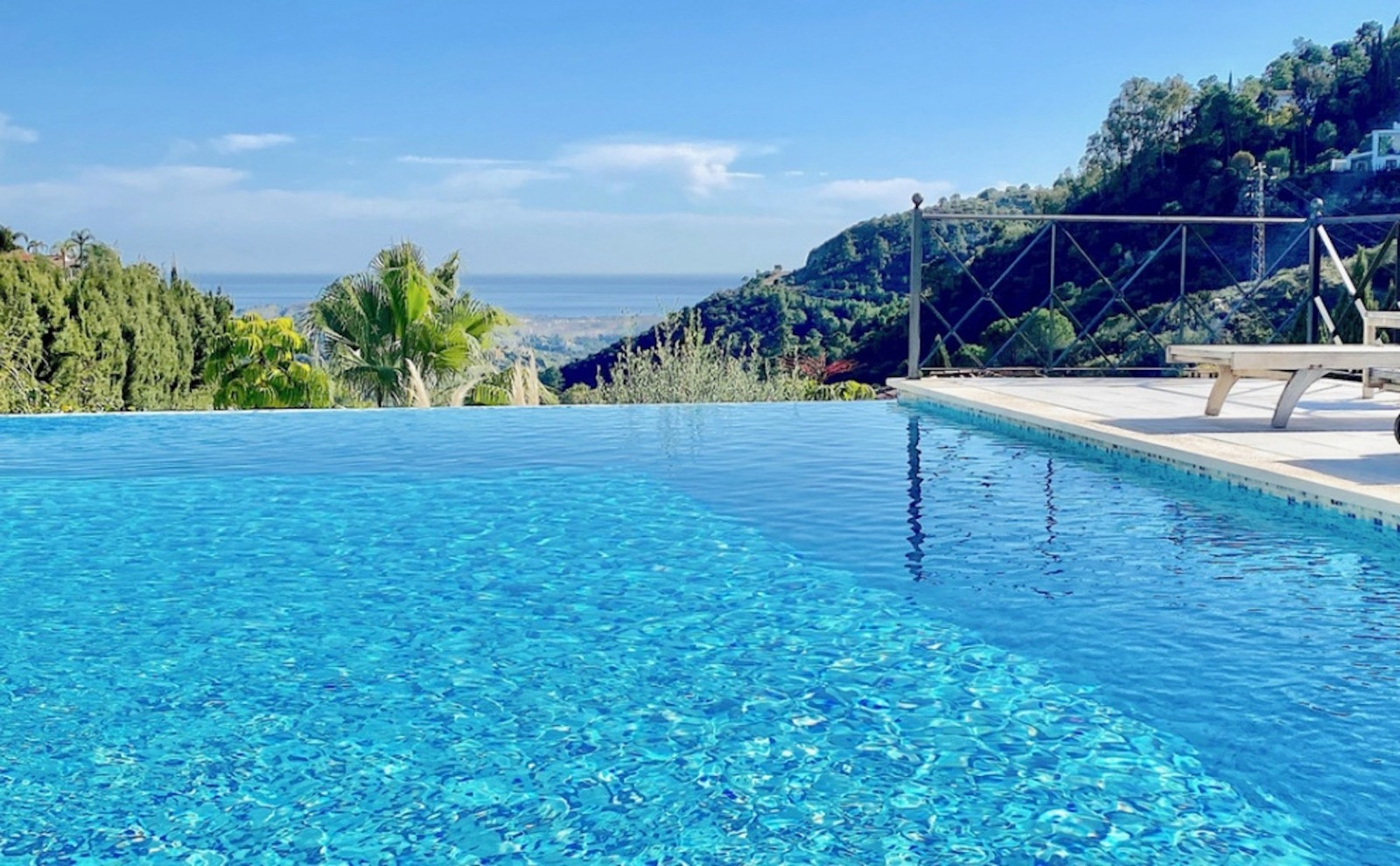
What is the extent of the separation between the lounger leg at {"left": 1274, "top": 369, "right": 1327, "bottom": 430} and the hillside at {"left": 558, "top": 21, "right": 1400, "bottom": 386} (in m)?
13.9

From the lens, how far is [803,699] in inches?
114

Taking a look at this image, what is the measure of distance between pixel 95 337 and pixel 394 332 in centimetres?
269

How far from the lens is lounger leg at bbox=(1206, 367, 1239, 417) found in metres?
6.24

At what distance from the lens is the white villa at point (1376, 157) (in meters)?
31.5

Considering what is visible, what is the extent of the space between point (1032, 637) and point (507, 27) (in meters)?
23.5

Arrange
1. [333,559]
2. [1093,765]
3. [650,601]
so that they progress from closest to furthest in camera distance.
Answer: [1093,765]
[650,601]
[333,559]

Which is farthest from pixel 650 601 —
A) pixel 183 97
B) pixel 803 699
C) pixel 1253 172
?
pixel 183 97

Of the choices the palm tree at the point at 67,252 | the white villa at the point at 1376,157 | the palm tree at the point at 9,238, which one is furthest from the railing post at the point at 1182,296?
the white villa at the point at 1376,157

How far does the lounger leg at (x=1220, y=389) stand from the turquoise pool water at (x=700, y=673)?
84cm

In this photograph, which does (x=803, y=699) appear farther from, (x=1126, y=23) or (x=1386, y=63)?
(x=1386, y=63)

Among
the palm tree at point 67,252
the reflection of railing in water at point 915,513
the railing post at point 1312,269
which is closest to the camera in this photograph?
the reflection of railing in water at point 915,513

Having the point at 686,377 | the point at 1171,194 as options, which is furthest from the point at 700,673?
the point at 1171,194

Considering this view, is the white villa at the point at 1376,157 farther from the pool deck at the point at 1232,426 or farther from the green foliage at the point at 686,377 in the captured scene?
the pool deck at the point at 1232,426

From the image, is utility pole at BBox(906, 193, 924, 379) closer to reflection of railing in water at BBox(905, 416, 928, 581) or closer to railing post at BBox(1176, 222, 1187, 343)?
reflection of railing in water at BBox(905, 416, 928, 581)
